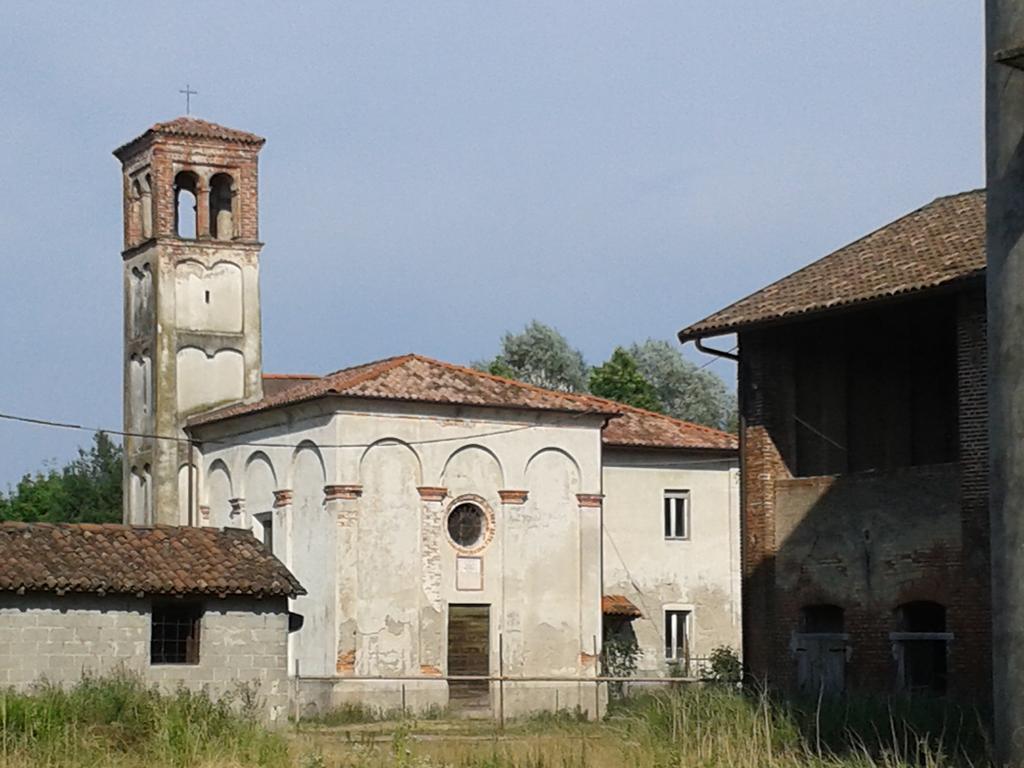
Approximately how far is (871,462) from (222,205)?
69.4ft

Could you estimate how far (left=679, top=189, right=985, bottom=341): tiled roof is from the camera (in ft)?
79.6

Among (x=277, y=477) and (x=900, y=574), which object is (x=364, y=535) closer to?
(x=277, y=477)

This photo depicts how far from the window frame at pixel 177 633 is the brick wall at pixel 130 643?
11 centimetres

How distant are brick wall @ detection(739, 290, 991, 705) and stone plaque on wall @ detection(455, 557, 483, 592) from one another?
37.9ft

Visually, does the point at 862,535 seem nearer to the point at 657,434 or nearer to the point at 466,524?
the point at 466,524

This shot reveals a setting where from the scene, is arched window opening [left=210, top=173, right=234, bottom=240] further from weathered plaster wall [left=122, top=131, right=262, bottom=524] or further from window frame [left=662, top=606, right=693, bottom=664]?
→ window frame [left=662, top=606, right=693, bottom=664]

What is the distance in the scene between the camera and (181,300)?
43.2 metres

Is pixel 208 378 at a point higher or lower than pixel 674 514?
higher

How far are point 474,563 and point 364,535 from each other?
2.53 m

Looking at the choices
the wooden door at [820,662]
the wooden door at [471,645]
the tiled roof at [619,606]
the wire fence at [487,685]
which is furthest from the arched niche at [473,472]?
the wooden door at [820,662]

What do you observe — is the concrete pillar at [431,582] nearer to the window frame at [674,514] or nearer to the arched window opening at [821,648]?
the window frame at [674,514]

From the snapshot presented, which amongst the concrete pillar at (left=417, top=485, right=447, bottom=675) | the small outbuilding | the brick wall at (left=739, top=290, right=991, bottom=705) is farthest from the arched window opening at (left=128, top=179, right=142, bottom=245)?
the brick wall at (left=739, top=290, right=991, bottom=705)

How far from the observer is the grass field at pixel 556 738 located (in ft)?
61.7

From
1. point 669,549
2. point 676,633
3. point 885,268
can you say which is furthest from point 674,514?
point 885,268
